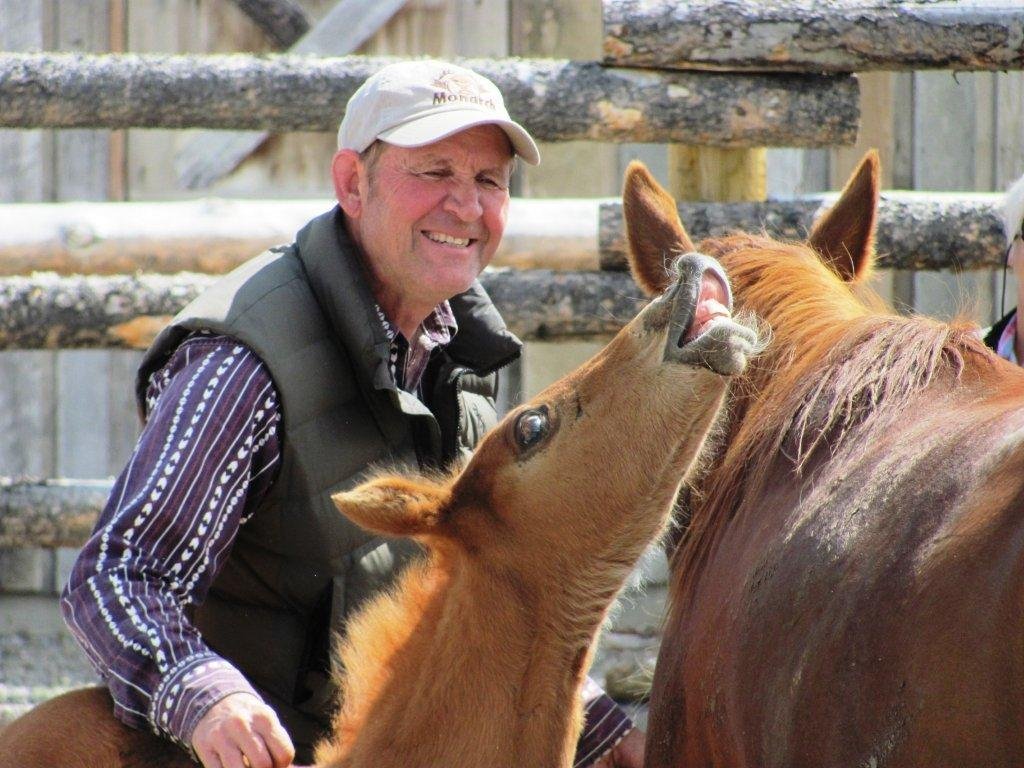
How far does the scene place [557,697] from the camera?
7.10ft

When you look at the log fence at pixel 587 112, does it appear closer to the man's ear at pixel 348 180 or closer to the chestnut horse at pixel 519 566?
the man's ear at pixel 348 180

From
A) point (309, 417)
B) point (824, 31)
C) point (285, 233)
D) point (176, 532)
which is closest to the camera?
point (176, 532)

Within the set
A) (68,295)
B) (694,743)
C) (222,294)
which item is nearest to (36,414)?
(68,295)

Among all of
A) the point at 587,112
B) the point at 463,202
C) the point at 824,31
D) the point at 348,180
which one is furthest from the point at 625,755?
the point at 824,31

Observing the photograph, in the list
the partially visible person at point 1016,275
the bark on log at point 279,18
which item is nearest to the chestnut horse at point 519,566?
the partially visible person at point 1016,275

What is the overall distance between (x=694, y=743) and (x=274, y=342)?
3.24 feet

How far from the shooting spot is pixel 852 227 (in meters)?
2.61

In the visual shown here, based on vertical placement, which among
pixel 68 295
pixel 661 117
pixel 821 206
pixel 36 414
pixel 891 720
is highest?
pixel 661 117

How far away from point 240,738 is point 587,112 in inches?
102

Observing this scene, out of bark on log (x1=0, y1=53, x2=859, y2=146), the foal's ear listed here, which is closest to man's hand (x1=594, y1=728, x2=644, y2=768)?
the foal's ear

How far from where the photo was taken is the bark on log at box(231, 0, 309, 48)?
587 cm

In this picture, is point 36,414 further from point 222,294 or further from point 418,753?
point 418,753

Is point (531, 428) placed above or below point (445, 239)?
below

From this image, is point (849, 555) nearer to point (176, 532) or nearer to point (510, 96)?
point (176, 532)
